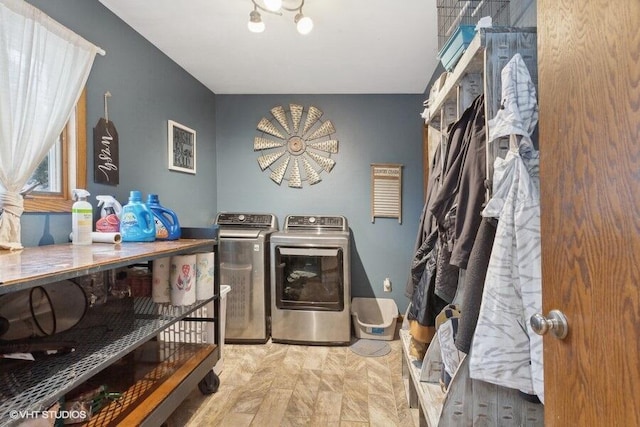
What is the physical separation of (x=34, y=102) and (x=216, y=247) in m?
1.03

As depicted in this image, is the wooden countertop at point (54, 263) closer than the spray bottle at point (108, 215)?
Yes

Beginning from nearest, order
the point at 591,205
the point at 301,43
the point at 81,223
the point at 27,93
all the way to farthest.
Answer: the point at 591,205
the point at 27,93
the point at 81,223
the point at 301,43

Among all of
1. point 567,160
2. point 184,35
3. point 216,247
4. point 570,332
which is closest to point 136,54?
point 184,35

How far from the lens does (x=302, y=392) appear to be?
1.95 meters

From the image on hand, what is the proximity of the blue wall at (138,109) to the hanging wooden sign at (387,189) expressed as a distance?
66.0 inches

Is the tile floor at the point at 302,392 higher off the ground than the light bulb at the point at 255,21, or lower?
lower

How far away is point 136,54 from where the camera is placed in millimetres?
2033

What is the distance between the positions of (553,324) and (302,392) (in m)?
1.68

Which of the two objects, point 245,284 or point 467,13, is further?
point 245,284

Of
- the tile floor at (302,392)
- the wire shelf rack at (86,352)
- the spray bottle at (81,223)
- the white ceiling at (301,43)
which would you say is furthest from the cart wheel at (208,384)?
the white ceiling at (301,43)

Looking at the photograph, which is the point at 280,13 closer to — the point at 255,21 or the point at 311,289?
the point at 255,21

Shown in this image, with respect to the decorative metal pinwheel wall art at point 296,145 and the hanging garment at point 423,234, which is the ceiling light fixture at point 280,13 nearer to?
the hanging garment at point 423,234

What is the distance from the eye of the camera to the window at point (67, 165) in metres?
1.51

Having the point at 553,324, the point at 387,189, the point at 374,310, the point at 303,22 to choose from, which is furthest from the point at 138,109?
the point at 374,310
